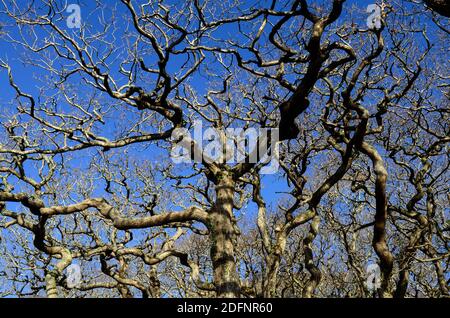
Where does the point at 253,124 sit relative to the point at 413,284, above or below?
above

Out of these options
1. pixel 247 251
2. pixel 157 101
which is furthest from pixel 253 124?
pixel 247 251

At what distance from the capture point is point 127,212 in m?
15.5

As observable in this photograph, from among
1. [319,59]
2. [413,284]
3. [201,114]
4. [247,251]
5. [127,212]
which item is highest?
[201,114]

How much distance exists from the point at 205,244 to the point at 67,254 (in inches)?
430

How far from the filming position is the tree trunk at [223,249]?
23.6ft

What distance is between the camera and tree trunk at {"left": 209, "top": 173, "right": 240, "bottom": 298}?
7.19 m

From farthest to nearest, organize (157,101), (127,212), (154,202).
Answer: (127,212)
(154,202)
(157,101)

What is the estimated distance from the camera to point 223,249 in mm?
7547

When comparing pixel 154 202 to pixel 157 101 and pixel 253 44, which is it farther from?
pixel 253 44

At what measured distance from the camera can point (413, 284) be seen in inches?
675

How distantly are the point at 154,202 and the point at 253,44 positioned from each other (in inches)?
311

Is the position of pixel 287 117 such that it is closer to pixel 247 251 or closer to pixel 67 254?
pixel 67 254
